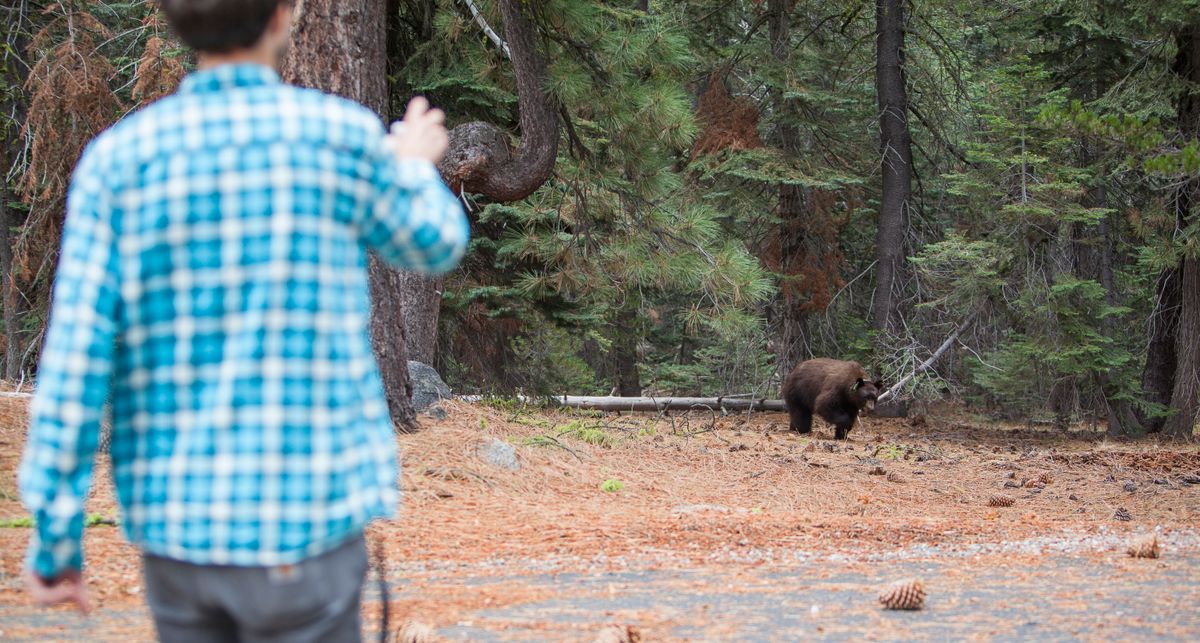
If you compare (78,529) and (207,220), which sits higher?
(207,220)

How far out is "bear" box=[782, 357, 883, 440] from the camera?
14828mm

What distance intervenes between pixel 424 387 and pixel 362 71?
2893 millimetres

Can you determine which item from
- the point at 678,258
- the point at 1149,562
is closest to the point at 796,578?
the point at 1149,562

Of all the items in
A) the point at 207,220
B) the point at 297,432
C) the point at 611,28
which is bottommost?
the point at 297,432

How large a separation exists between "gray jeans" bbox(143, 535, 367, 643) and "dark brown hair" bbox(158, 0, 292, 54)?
0.95m

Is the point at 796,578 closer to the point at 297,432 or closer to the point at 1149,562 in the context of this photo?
the point at 1149,562

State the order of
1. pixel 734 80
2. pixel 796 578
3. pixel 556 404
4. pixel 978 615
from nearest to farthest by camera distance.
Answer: pixel 978 615
pixel 796 578
pixel 556 404
pixel 734 80

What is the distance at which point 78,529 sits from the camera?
1.95 metres

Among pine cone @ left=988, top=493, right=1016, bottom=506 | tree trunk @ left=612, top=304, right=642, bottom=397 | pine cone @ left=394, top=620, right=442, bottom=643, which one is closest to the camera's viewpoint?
pine cone @ left=394, top=620, right=442, bottom=643

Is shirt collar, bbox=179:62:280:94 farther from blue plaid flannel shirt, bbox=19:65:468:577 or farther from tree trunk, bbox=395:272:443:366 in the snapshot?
tree trunk, bbox=395:272:443:366

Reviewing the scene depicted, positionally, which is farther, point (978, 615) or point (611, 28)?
point (611, 28)

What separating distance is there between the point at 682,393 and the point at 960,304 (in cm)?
803

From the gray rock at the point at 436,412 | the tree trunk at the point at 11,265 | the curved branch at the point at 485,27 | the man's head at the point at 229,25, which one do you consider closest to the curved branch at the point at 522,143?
the curved branch at the point at 485,27

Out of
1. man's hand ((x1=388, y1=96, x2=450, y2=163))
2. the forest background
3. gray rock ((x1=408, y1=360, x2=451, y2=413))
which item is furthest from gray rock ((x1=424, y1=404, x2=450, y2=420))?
man's hand ((x1=388, y1=96, x2=450, y2=163))
